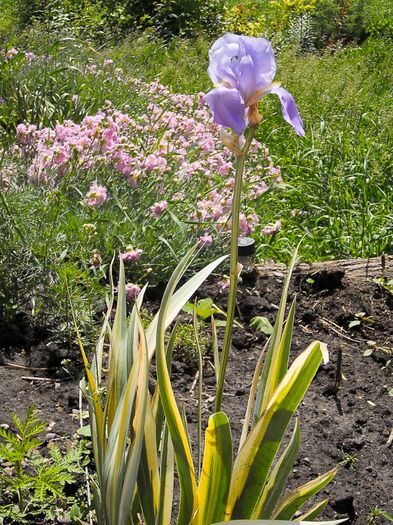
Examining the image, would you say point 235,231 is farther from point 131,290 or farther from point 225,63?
point 131,290

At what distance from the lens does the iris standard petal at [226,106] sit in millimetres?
1495

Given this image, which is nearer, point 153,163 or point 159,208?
point 159,208

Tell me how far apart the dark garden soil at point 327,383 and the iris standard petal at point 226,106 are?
1321 mm

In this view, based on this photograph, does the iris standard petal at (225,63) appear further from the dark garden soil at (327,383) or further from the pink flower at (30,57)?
the pink flower at (30,57)

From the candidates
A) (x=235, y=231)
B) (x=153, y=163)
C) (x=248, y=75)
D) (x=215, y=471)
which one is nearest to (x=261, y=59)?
(x=248, y=75)

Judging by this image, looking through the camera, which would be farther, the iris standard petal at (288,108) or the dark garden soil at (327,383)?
the dark garden soil at (327,383)

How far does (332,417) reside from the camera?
2777 millimetres

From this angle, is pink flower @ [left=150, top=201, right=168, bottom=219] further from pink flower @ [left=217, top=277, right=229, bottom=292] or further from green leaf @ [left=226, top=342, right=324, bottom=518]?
green leaf @ [left=226, top=342, right=324, bottom=518]

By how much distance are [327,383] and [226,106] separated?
171 centimetres

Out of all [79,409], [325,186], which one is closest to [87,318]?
[79,409]

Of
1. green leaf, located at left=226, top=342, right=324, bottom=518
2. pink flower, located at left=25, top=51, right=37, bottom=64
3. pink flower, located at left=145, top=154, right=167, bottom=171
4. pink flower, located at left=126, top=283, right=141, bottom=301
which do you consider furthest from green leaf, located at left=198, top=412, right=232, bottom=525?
pink flower, located at left=25, top=51, right=37, bottom=64

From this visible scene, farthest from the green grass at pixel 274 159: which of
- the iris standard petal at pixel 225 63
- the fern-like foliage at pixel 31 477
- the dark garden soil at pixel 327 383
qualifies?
the iris standard petal at pixel 225 63

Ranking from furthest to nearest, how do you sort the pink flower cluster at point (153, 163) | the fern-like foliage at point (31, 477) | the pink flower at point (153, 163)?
the pink flower at point (153, 163) < the pink flower cluster at point (153, 163) < the fern-like foliage at point (31, 477)

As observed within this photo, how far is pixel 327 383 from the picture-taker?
298 cm
